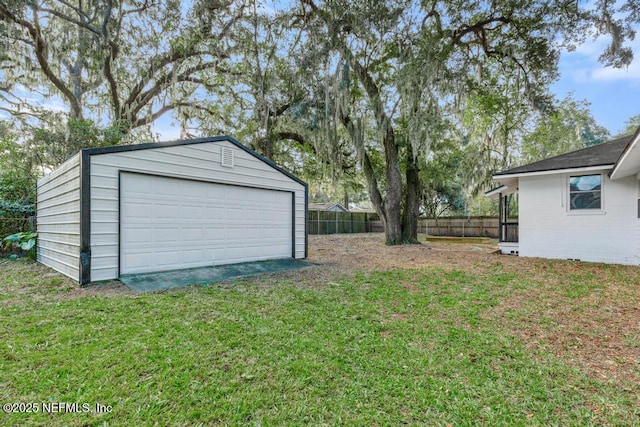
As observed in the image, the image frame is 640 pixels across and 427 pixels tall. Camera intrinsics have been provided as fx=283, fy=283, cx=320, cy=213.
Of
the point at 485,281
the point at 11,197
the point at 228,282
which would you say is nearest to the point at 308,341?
the point at 228,282

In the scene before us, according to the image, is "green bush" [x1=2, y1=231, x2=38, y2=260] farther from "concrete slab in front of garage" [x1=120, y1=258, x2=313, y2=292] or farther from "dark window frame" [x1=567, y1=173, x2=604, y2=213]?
"dark window frame" [x1=567, y1=173, x2=604, y2=213]

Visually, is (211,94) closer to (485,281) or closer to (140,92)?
(140,92)

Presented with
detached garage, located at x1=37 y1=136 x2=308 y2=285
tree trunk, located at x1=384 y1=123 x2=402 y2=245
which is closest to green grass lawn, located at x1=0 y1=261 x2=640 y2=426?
detached garage, located at x1=37 y1=136 x2=308 y2=285

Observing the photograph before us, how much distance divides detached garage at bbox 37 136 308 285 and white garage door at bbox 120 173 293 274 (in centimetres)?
2

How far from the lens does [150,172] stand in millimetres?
5383

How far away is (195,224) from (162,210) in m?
0.70

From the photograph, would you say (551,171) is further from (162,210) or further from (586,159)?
(162,210)

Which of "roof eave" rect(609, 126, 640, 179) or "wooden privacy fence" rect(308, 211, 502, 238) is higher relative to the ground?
"roof eave" rect(609, 126, 640, 179)

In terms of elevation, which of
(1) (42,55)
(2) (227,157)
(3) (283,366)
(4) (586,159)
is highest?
(1) (42,55)

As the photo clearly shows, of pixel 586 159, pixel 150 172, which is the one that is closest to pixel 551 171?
pixel 586 159

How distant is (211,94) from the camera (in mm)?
12852

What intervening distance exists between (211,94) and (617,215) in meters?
14.9

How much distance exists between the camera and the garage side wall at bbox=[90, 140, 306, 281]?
15.6 feet

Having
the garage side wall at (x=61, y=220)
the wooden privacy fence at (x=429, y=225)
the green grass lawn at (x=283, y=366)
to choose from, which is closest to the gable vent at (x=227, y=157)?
the garage side wall at (x=61, y=220)
